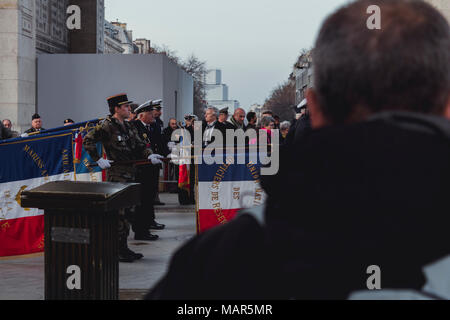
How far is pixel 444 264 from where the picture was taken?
107 centimetres

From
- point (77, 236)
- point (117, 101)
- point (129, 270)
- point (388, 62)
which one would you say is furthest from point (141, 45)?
point (388, 62)

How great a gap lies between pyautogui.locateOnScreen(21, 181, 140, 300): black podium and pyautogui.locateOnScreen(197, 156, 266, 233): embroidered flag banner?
3728 mm

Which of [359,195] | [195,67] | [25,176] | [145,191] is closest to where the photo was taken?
[359,195]

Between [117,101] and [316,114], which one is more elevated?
[117,101]

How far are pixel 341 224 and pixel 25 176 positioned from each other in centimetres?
699

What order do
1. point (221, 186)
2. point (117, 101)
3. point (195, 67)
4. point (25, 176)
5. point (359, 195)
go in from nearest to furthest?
point (359, 195), point (25, 176), point (117, 101), point (221, 186), point (195, 67)

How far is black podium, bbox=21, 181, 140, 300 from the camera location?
4.34 m

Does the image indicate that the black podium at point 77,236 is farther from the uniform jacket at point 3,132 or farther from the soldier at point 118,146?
the uniform jacket at point 3,132

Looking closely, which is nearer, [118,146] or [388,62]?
[388,62]

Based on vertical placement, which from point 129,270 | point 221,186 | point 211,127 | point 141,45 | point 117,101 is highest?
point 141,45

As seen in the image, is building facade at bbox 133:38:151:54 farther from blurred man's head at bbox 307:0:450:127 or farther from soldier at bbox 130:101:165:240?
blurred man's head at bbox 307:0:450:127

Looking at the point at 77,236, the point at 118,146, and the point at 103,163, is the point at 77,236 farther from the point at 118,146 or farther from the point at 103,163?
the point at 118,146

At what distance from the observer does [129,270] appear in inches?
276
